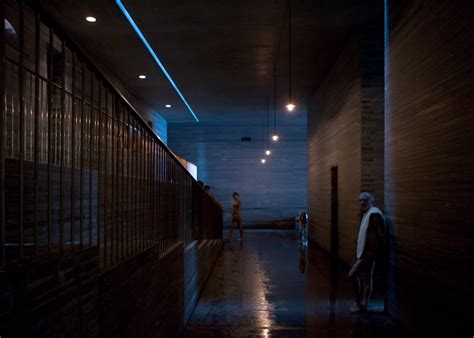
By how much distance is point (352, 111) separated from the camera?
27.4 ft

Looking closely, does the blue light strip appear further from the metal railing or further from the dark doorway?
the dark doorway

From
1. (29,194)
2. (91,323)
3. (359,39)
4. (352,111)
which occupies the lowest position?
(91,323)

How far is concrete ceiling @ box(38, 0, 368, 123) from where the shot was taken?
710cm

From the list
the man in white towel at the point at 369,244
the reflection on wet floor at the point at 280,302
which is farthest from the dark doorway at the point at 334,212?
the man in white towel at the point at 369,244

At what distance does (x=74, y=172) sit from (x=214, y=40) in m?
6.78

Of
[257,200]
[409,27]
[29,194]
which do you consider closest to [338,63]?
[409,27]

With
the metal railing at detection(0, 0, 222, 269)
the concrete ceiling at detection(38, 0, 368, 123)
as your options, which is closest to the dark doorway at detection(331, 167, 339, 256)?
the concrete ceiling at detection(38, 0, 368, 123)

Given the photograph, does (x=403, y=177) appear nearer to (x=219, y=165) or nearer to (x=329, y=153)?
(x=329, y=153)

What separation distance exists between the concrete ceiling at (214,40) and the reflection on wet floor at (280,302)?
3921 millimetres

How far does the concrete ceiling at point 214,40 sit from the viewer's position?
7098 millimetres

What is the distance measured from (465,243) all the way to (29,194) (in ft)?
11.4

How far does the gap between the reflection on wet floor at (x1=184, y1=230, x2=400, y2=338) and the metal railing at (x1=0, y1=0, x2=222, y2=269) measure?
116 cm

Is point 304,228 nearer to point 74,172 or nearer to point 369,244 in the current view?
point 369,244

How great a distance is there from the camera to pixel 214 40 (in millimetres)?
8672
